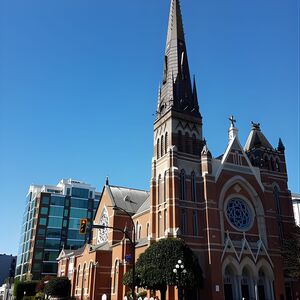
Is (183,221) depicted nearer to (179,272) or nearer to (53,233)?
(179,272)

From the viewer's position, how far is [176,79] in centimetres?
5416

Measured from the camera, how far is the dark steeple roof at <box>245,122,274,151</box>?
2192 inches

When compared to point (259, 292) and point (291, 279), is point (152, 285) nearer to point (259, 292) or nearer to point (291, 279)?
point (259, 292)

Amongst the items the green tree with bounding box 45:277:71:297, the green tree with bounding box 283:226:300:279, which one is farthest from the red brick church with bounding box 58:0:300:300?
the green tree with bounding box 45:277:71:297

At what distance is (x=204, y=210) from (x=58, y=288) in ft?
89.7

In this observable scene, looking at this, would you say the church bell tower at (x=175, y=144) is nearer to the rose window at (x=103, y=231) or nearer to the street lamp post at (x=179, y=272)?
the street lamp post at (x=179, y=272)

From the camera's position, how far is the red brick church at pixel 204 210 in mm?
44094

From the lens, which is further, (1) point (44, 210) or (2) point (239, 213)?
(1) point (44, 210)

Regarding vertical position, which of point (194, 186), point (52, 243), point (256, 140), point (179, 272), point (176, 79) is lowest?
point (179, 272)

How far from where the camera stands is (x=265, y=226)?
161 ft

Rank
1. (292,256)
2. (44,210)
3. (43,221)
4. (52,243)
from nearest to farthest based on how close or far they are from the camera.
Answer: (292,256) → (52,243) → (43,221) → (44,210)

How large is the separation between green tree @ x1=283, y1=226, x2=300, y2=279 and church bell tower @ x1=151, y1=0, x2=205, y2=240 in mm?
14358

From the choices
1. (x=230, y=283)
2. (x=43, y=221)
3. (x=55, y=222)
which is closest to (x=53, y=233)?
(x=55, y=222)

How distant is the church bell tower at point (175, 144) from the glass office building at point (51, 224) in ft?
180
